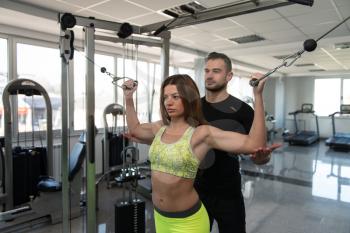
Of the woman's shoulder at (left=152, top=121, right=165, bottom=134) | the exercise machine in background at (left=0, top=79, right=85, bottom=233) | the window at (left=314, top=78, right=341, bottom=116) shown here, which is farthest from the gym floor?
the window at (left=314, top=78, right=341, bottom=116)

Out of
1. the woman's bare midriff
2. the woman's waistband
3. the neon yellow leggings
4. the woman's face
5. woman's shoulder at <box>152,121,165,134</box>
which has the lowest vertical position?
the neon yellow leggings

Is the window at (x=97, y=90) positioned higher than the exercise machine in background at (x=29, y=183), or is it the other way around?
the window at (x=97, y=90)

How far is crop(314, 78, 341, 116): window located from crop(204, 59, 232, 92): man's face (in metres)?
9.78

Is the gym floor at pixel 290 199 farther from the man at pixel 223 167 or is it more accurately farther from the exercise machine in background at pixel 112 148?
the man at pixel 223 167

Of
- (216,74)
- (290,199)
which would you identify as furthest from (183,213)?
(290,199)

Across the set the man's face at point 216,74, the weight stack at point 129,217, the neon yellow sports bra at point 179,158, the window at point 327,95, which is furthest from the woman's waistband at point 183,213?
the window at point 327,95

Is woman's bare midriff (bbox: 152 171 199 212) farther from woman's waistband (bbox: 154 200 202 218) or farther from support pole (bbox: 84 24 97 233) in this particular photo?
support pole (bbox: 84 24 97 233)

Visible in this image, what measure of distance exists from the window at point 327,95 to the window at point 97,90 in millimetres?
8012

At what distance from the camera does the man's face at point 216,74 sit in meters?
1.56

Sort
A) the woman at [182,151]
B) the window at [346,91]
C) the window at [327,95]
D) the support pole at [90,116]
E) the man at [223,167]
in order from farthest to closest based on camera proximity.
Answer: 1. the window at [327,95]
2. the window at [346,91]
3. the support pole at [90,116]
4. the man at [223,167]
5. the woman at [182,151]

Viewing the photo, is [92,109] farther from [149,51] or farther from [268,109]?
[268,109]

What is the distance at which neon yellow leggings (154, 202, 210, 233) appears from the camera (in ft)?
3.76

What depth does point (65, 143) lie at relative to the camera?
195 cm

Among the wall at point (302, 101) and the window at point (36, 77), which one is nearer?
the window at point (36, 77)
